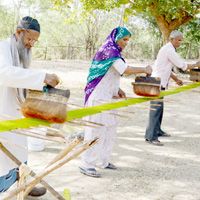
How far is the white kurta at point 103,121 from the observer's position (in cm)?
458

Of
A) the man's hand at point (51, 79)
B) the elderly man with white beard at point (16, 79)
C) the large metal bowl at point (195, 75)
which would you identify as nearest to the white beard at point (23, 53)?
the elderly man with white beard at point (16, 79)

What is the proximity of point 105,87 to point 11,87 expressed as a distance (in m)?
1.71

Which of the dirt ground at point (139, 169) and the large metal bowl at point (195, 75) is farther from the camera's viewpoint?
the large metal bowl at point (195, 75)

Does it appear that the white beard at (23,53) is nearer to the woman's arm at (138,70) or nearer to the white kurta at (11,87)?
the white kurta at (11,87)

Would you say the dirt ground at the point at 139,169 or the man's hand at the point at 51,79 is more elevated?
the man's hand at the point at 51,79

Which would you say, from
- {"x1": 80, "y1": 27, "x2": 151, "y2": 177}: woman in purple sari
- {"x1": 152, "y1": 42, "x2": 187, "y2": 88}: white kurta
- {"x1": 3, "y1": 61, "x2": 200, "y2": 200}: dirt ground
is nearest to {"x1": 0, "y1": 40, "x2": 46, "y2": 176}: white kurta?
{"x1": 3, "y1": 61, "x2": 200, "y2": 200}: dirt ground

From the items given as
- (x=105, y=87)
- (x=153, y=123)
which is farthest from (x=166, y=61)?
(x=105, y=87)

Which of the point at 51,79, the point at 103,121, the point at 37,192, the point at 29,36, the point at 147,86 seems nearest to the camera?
the point at 51,79

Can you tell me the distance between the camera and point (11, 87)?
305 cm

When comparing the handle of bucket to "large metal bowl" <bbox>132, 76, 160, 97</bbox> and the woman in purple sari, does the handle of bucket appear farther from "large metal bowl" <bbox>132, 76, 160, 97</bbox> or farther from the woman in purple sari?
"large metal bowl" <bbox>132, 76, 160, 97</bbox>

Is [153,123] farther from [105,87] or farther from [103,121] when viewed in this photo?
[105,87]

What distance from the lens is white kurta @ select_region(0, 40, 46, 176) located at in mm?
2781

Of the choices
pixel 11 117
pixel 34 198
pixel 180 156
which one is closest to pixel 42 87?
pixel 11 117

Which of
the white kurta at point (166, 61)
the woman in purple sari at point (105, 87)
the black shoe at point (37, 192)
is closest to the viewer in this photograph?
the black shoe at point (37, 192)
